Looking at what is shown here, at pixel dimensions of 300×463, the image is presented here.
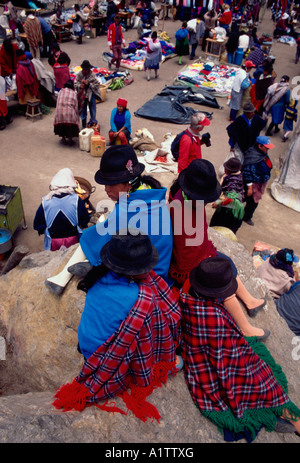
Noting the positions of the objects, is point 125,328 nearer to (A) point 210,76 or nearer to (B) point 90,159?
(B) point 90,159

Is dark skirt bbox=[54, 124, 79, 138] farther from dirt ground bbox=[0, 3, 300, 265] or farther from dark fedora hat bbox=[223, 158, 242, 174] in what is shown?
dark fedora hat bbox=[223, 158, 242, 174]

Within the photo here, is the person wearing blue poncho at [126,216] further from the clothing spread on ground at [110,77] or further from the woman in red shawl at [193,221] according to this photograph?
the clothing spread on ground at [110,77]

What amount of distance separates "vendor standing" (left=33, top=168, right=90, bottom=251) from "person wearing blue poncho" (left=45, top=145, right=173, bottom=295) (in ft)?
5.68

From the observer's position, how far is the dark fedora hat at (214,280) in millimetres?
2605

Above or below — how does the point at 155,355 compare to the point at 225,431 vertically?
above

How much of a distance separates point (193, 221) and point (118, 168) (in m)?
0.77

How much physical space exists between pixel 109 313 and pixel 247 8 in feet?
82.2

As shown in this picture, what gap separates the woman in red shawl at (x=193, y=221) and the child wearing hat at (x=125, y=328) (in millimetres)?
549

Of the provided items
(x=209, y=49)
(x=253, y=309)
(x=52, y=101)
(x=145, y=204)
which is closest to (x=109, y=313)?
A: (x=145, y=204)

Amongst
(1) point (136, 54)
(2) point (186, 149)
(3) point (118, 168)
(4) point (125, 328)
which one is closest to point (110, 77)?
(1) point (136, 54)

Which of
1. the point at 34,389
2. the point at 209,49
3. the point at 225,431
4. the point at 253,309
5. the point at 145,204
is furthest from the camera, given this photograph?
the point at 209,49

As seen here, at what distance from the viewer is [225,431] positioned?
2615 millimetres

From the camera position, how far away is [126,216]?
9.60ft
